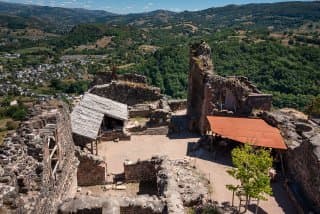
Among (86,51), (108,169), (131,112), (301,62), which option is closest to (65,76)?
(86,51)

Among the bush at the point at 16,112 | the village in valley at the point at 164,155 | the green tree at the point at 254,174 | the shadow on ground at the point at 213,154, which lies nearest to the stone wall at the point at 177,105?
the village in valley at the point at 164,155

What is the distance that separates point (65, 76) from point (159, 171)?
370ft

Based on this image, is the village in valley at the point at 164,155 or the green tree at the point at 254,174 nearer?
the village in valley at the point at 164,155

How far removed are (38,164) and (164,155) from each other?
32.5 feet

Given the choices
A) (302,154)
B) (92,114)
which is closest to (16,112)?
(92,114)

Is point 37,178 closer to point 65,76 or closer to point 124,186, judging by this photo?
point 124,186

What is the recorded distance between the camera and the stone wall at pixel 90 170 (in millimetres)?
18297

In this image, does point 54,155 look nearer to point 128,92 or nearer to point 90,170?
point 90,170

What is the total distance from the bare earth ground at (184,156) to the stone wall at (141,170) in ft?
5.09

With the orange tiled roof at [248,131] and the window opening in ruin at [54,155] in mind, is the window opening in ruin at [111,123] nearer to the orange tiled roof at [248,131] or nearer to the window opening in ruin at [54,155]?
the orange tiled roof at [248,131]

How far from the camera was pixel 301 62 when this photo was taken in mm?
77062

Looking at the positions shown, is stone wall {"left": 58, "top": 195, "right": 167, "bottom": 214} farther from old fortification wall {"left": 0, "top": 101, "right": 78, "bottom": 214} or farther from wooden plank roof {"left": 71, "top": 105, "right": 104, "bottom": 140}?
wooden plank roof {"left": 71, "top": 105, "right": 104, "bottom": 140}

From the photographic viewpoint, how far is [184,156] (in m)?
22.2

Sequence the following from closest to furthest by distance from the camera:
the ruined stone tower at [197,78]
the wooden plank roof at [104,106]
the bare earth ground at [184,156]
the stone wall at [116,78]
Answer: the bare earth ground at [184,156]
the wooden plank roof at [104,106]
the ruined stone tower at [197,78]
the stone wall at [116,78]
